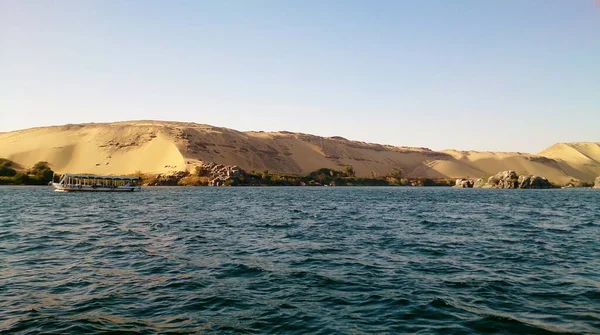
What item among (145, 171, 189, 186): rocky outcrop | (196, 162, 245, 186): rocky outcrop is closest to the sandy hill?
(145, 171, 189, 186): rocky outcrop

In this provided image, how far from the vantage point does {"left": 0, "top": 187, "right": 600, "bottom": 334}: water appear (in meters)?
10.5

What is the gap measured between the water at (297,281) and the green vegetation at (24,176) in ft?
314

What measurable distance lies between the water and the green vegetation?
314ft

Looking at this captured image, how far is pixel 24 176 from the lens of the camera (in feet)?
357

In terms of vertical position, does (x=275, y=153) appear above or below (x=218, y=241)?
above

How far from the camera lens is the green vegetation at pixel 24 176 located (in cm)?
10679

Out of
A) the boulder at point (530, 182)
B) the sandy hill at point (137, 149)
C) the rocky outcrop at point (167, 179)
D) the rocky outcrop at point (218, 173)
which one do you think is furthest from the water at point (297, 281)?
the boulder at point (530, 182)

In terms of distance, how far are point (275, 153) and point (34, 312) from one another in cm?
17388

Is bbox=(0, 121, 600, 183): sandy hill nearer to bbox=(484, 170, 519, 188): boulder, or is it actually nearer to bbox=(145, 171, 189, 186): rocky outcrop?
bbox=(145, 171, 189, 186): rocky outcrop

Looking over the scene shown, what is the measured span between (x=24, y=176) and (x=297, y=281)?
4573 inches

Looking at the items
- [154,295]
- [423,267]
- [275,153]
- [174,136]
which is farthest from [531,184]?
[154,295]

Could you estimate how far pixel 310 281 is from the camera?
14.4m

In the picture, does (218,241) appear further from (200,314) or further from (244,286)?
(200,314)

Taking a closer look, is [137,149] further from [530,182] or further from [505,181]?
[530,182]
